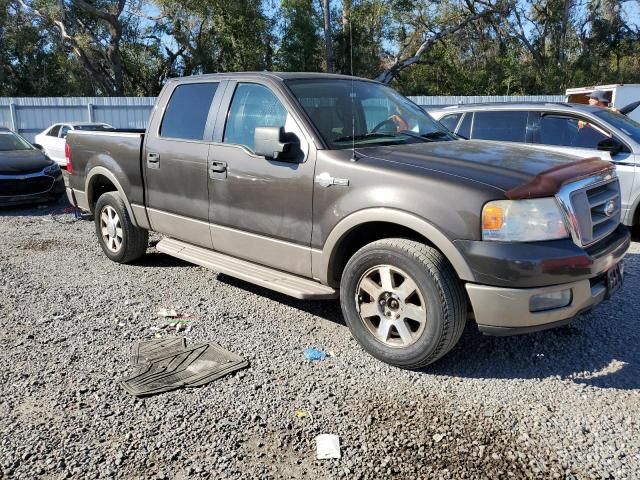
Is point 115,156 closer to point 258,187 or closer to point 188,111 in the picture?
point 188,111

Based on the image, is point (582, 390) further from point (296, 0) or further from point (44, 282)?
point (296, 0)

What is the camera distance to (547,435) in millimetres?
2982

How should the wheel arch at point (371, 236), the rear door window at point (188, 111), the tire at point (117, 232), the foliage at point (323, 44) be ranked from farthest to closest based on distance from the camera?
the foliage at point (323, 44) < the tire at point (117, 232) < the rear door window at point (188, 111) < the wheel arch at point (371, 236)

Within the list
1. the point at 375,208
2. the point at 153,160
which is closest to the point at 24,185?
the point at 153,160

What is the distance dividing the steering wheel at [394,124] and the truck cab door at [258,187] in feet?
2.34

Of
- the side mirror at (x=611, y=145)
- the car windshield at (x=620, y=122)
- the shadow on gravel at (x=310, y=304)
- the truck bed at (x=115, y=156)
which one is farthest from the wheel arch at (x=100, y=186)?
the car windshield at (x=620, y=122)

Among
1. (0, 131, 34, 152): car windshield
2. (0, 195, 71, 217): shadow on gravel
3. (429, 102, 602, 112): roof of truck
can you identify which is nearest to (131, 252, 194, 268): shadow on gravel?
(0, 195, 71, 217): shadow on gravel

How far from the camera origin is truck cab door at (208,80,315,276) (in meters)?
4.02

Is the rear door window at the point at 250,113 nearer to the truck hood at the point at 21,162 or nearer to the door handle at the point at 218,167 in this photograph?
the door handle at the point at 218,167

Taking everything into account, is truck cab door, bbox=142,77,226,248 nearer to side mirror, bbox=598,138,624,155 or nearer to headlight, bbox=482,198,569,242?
headlight, bbox=482,198,569,242

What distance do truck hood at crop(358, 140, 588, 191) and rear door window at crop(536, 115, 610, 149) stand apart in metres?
3.17

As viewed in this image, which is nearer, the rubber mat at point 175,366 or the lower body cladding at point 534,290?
the lower body cladding at point 534,290

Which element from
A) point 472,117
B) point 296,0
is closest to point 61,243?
point 472,117

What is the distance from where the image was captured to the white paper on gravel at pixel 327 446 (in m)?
2.82
